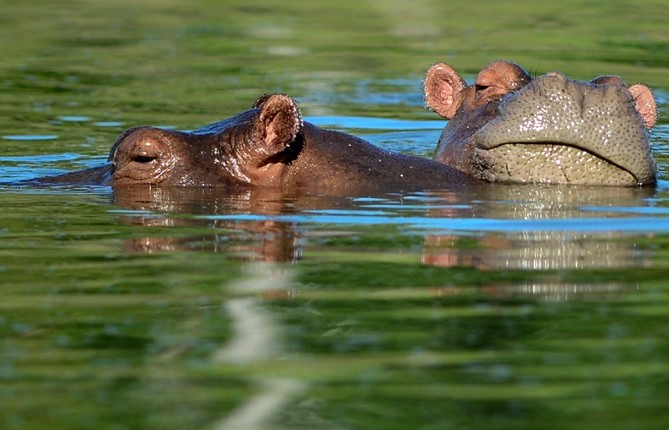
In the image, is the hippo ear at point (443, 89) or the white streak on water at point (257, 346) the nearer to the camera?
the white streak on water at point (257, 346)

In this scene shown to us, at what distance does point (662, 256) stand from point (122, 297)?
2.19 metres

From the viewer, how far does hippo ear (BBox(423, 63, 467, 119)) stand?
9.60 metres

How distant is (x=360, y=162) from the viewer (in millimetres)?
7852

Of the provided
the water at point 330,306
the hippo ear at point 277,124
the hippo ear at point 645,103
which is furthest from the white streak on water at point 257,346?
the hippo ear at point 645,103

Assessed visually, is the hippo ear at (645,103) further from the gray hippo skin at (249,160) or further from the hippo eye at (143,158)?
the hippo eye at (143,158)

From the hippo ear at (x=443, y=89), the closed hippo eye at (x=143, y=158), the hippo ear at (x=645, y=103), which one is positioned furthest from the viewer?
the hippo ear at (x=443, y=89)

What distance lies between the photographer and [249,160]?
25.0ft

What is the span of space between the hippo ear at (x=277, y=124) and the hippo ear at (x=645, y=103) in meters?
2.07

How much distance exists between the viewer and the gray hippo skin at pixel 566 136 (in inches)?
286

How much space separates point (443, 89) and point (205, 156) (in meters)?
2.53

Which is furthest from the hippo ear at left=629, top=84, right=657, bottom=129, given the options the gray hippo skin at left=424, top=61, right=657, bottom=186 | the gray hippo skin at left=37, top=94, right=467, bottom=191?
the gray hippo skin at left=37, top=94, right=467, bottom=191

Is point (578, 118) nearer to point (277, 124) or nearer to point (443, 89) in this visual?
point (277, 124)

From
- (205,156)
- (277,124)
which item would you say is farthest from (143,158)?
(277,124)

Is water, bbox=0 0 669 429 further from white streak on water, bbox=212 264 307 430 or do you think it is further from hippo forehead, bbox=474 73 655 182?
hippo forehead, bbox=474 73 655 182
